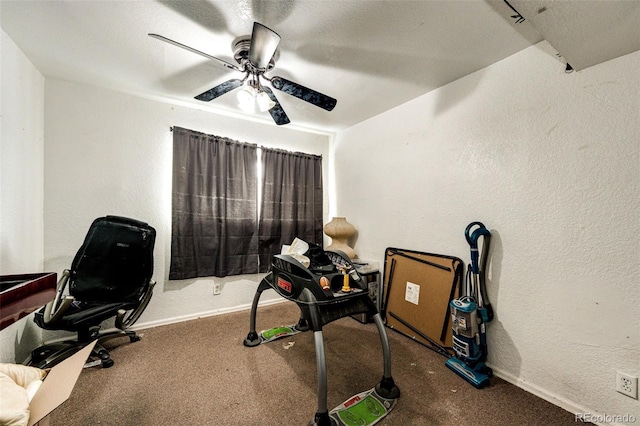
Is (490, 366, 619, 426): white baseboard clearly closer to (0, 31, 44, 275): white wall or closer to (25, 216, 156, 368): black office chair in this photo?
(25, 216, 156, 368): black office chair

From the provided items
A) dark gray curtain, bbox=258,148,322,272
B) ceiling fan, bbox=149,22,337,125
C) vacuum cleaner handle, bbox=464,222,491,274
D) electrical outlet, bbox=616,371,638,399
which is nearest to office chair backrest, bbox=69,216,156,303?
dark gray curtain, bbox=258,148,322,272

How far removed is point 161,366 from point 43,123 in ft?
7.82

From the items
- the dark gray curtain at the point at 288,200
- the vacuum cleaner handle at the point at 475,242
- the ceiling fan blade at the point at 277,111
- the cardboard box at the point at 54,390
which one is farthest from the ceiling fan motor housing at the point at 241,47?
the vacuum cleaner handle at the point at 475,242

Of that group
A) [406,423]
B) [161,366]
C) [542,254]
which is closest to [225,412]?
[161,366]

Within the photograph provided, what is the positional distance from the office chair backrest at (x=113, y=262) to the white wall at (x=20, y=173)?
1.18ft

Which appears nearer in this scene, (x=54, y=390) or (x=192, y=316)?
(x=54, y=390)

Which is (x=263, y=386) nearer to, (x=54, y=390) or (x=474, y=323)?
(x=54, y=390)

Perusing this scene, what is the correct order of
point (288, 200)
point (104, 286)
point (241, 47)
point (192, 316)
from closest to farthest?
point (241, 47) < point (104, 286) < point (192, 316) < point (288, 200)

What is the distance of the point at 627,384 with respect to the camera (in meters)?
1.32

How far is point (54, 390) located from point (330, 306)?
121 centimetres

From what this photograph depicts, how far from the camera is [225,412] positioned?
1465 mm

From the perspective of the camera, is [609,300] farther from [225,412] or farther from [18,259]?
[18,259]

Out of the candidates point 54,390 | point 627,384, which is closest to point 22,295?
point 54,390

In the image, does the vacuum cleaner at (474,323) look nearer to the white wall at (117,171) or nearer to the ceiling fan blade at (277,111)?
the ceiling fan blade at (277,111)
